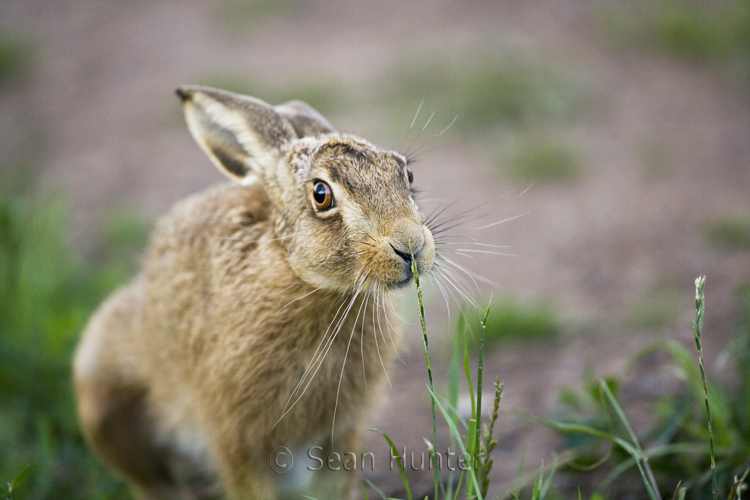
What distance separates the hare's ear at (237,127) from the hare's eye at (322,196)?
417 millimetres

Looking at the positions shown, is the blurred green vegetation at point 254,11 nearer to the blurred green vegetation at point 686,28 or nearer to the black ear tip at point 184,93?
the blurred green vegetation at point 686,28

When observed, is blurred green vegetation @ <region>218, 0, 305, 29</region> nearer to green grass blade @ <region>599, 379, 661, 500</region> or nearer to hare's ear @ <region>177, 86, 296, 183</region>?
hare's ear @ <region>177, 86, 296, 183</region>

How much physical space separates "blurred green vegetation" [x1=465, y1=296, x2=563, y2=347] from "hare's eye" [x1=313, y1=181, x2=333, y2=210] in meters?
2.14

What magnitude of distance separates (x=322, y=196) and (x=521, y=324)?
2447 millimetres

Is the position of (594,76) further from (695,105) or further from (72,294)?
(72,294)

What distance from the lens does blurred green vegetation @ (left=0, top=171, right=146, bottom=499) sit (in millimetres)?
3443

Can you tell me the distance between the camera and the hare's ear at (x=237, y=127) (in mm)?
2961

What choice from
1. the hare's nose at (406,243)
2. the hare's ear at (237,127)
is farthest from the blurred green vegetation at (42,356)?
the hare's nose at (406,243)

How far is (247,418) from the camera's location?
2.82 metres

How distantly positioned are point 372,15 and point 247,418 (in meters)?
7.30

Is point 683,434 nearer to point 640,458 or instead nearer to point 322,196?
point 640,458

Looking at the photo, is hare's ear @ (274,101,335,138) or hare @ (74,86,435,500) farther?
hare's ear @ (274,101,335,138)

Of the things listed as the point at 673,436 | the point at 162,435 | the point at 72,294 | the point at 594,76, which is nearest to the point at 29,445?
the point at 162,435

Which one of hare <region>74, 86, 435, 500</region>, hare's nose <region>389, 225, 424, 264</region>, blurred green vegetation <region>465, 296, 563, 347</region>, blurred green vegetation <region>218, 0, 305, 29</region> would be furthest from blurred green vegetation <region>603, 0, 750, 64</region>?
hare's nose <region>389, 225, 424, 264</region>
